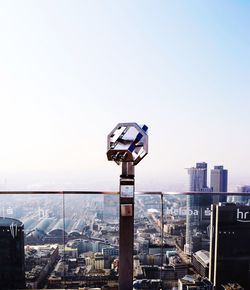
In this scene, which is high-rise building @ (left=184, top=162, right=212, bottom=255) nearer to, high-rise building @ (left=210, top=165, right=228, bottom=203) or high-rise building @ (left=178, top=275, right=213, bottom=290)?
high-rise building @ (left=178, top=275, right=213, bottom=290)

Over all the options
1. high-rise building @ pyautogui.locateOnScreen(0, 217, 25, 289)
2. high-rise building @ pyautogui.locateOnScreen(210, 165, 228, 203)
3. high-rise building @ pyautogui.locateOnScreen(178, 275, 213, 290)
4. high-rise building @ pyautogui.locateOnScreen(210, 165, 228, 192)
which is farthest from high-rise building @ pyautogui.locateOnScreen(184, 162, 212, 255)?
high-rise building @ pyautogui.locateOnScreen(0, 217, 25, 289)

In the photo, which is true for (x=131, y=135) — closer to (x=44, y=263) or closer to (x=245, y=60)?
(x=44, y=263)

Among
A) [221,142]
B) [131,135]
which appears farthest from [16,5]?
[221,142]

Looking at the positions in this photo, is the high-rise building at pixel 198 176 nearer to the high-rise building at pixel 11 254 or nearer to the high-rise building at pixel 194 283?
the high-rise building at pixel 194 283

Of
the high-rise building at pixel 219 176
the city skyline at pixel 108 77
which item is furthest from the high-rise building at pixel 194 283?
the high-rise building at pixel 219 176

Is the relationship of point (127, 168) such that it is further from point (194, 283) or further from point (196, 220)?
point (194, 283)

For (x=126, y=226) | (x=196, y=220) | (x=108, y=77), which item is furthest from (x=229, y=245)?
(x=108, y=77)
